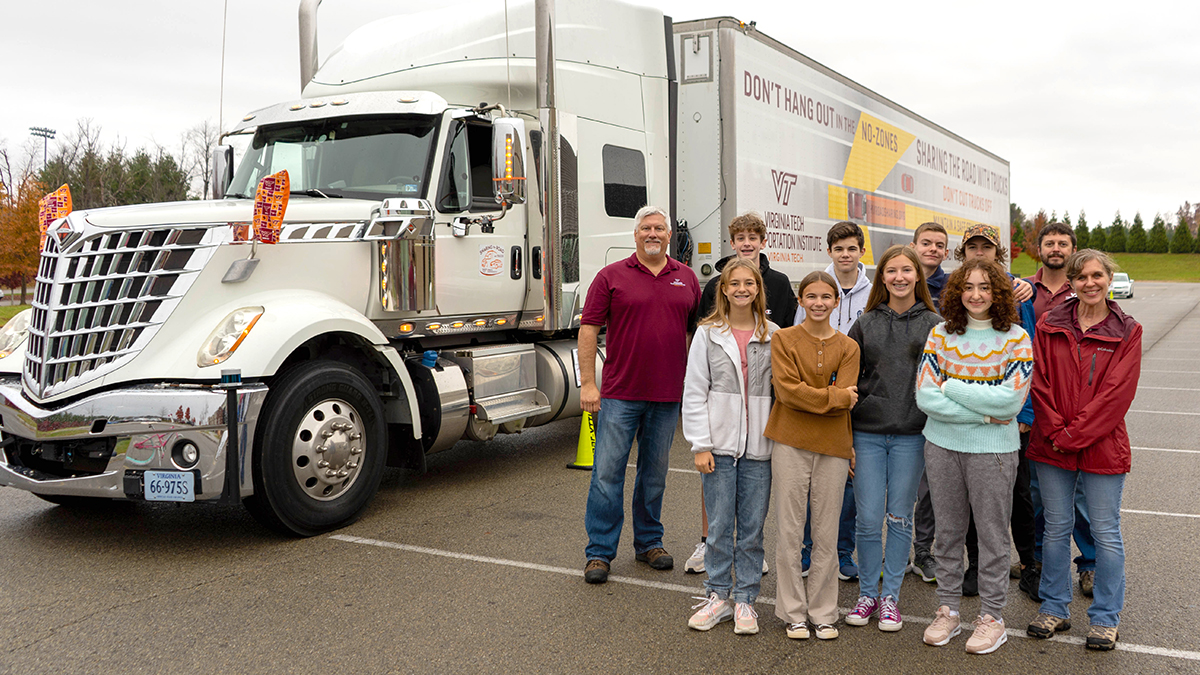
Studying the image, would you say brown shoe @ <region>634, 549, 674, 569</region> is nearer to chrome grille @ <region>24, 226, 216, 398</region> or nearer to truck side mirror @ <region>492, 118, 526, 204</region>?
truck side mirror @ <region>492, 118, 526, 204</region>

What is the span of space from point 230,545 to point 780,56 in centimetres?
721

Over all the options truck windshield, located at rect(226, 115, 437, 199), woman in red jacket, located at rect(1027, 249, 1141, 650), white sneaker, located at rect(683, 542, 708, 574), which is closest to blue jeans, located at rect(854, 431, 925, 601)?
woman in red jacket, located at rect(1027, 249, 1141, 650)

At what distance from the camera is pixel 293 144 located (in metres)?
7.20

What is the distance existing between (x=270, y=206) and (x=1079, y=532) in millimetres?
4730

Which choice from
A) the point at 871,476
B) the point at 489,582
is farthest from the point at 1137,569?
the point at 489,582

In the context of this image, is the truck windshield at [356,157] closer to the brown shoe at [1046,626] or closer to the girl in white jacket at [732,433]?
the girl in white jacket at [732,433]

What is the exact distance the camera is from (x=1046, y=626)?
4145 millimetres

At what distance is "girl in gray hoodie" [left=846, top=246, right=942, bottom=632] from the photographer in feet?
13.8

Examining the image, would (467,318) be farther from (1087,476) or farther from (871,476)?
(1087,476)

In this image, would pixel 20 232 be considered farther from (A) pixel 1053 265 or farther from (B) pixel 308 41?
(A) pixel 1053 265

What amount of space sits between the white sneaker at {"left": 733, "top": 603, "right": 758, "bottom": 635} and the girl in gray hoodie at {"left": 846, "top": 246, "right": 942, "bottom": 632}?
1.48ft

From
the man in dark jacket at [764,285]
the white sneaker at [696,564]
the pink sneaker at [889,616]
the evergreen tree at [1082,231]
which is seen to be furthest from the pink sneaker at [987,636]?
the evergreen tree at [1082,231]

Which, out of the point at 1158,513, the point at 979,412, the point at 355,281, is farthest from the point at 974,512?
the point at 355,281

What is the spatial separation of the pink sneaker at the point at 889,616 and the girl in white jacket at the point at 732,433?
22.1 inches
